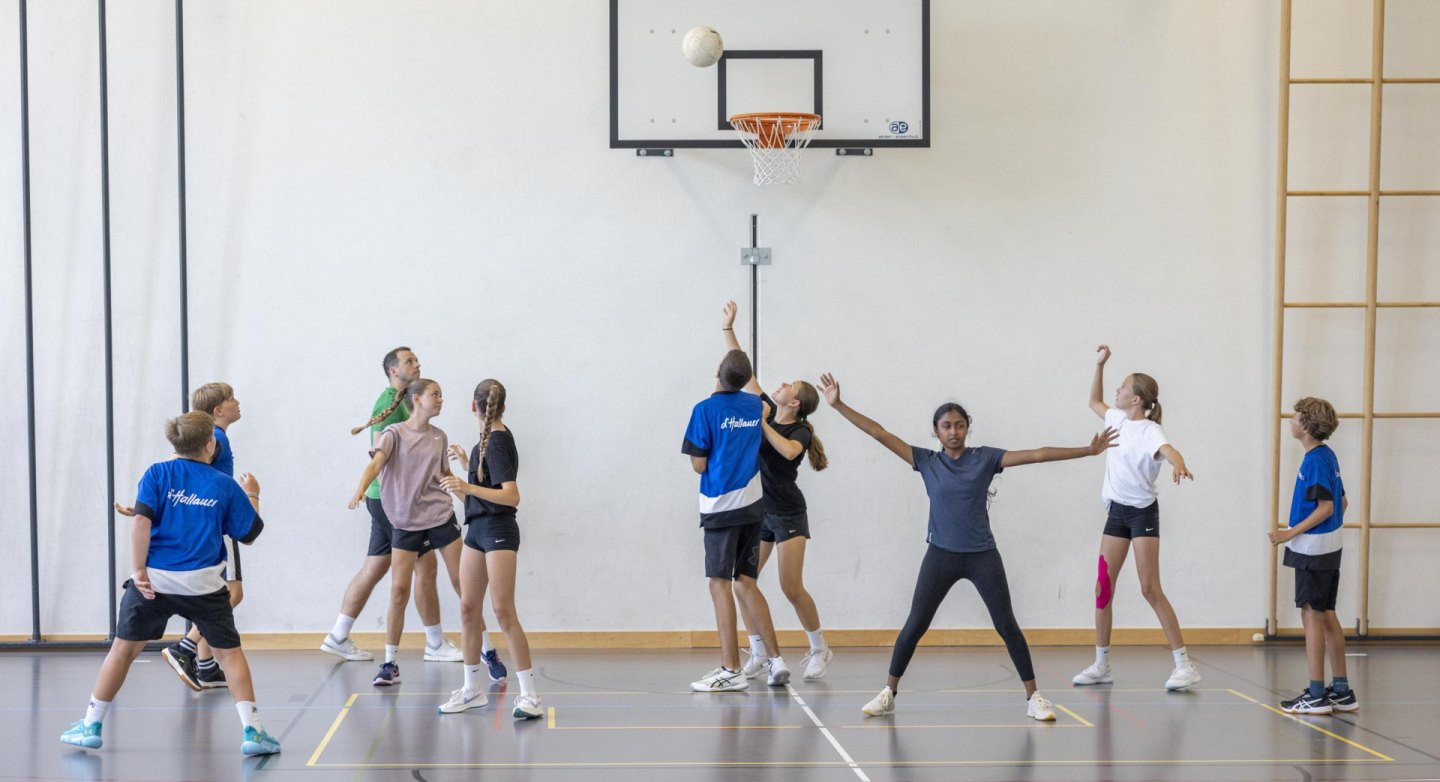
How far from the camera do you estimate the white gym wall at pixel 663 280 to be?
8.55m

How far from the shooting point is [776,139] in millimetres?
8375

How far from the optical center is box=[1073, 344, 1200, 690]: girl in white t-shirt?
706cm

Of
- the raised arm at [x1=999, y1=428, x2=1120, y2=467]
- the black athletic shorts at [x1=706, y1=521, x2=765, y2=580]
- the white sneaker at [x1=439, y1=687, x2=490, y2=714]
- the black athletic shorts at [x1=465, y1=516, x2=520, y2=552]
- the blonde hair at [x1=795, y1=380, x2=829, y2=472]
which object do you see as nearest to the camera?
the raised arm at [x1=999, y1=428, x2=1120, y2=467]

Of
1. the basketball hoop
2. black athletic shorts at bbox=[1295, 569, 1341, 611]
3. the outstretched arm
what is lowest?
black athletic shorts at bbox=[1295, 569, 1341, 611]

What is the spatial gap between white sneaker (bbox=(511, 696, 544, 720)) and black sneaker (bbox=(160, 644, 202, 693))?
77.0 inches

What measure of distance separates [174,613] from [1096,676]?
477 centimetres

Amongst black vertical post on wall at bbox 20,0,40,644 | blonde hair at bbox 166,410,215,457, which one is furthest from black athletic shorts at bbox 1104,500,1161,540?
black vertical post on wall at bbox 20,0,40,644

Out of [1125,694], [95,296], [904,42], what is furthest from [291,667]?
[904,42]

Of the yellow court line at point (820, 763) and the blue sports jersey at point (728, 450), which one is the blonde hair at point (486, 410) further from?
the yellow court line at point (820, 763)

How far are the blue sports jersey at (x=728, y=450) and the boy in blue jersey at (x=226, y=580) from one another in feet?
7.45

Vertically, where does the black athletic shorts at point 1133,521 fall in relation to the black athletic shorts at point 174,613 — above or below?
above

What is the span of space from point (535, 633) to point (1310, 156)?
19.9ft

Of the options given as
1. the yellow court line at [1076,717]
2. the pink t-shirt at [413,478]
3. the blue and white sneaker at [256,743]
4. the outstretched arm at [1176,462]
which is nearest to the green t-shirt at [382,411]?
the pink t-shirt at [413,478]

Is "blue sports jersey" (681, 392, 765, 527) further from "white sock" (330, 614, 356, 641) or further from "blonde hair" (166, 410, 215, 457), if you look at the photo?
"white sock" (330, 614, 356, 641)
